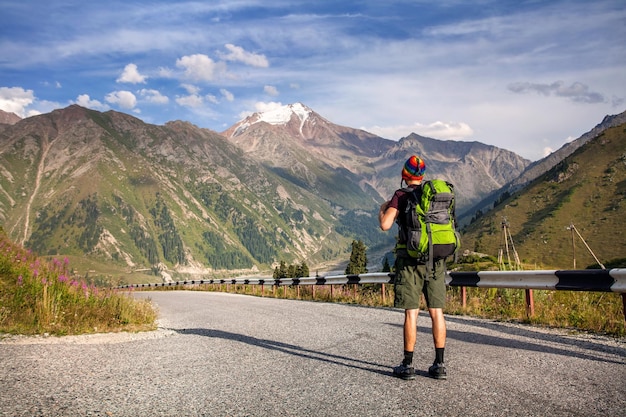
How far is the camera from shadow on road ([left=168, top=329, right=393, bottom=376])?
6280mm

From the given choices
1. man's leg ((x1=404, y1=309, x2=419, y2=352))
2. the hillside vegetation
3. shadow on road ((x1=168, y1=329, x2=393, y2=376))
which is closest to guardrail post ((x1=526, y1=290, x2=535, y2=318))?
shadow on road ((x1=168, y1=329, x2=393, y2=376))

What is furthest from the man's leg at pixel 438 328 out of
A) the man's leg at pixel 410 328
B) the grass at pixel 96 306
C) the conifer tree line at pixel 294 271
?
the conifer tree line at pixel 294 271

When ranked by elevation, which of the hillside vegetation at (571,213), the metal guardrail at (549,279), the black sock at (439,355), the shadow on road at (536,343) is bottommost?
the shadow on road at (536,343)

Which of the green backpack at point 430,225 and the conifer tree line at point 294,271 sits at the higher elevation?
the green backpack at point 430,225

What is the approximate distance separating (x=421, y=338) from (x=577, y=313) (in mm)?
3525

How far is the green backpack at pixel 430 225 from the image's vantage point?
5746 mm

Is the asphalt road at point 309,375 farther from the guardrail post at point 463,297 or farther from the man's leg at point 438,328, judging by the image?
the guardrail post at point 463,297

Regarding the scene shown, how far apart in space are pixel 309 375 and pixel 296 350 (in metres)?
1.76

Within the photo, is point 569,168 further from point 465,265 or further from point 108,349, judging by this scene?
point 108,349

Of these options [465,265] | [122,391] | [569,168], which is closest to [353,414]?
[122,391]

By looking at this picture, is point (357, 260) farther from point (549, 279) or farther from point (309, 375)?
point (309, 375)

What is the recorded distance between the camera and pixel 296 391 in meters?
5.18

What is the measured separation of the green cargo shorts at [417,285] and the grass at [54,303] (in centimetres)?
644

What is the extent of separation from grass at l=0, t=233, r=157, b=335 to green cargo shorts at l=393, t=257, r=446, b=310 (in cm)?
644
